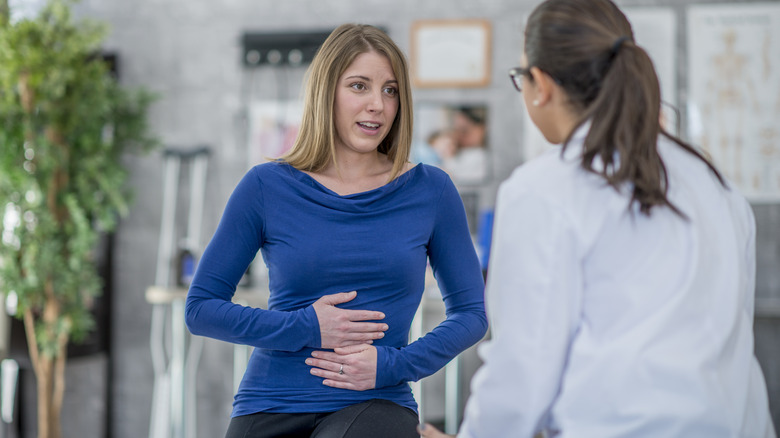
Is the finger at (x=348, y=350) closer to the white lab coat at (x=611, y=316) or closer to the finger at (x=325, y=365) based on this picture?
the finger at (x=325, y=365)

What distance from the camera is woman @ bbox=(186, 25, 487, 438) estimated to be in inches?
53.9

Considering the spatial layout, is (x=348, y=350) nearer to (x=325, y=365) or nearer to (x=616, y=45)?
(x=325, y=365)

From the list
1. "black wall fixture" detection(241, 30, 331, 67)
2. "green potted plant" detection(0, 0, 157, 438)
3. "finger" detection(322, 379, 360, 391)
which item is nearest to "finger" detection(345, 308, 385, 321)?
"finger" detection(322, 379, 360, 391)

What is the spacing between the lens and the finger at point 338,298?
140cm

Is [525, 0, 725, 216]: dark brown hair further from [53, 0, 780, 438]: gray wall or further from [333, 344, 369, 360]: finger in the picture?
[53, 0, 780, 438]: gray wall

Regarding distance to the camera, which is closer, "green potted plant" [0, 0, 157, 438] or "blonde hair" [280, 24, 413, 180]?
"blonde hair" [280, 24, 413, 180]

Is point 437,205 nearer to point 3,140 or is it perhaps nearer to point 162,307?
point 3,140

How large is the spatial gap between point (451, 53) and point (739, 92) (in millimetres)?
1427

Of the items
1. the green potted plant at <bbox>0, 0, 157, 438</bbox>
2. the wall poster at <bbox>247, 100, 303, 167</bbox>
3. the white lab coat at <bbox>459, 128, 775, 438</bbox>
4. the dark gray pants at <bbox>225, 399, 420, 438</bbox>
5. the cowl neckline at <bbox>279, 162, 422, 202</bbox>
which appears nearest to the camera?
the white lab coat at <bbox>459, 128, 775, 438</bbox>

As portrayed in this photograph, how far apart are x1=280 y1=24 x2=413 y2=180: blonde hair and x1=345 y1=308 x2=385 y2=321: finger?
0.30m

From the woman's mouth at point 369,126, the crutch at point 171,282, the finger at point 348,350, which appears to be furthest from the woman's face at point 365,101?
the crutch at point 171,282

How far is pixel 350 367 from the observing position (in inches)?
53.6

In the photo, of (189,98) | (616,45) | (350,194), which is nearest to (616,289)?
(616,45)

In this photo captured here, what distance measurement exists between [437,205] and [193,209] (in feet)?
8.44
